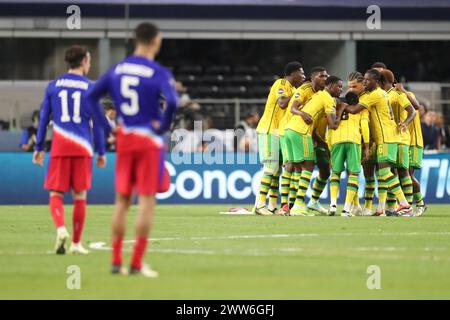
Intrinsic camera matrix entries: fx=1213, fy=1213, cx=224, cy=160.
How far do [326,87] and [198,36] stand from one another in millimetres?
19761

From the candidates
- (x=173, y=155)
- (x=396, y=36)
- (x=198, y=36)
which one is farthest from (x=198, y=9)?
(x=173, y=155)

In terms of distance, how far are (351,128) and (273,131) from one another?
1.61 meters

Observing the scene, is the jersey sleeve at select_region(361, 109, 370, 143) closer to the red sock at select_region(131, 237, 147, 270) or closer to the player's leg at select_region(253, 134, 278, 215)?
the player's leg at select_region(253, 134, 278, 215)

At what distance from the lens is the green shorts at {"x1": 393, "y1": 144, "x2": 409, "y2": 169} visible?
71.7ft

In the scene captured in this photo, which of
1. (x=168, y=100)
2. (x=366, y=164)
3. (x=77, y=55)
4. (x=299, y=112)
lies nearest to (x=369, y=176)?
(x=366, y=164)

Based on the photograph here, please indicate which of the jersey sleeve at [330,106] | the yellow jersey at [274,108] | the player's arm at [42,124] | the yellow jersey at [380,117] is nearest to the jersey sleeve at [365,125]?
the yellow jersey at [380,117]

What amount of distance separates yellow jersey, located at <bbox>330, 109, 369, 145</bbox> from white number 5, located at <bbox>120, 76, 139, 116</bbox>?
10.5 meters

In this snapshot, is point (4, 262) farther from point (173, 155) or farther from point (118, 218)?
point (173, 155)

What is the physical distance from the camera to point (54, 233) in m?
17.2

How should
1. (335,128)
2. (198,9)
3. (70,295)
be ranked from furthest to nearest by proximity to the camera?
(198,9) < (335,128) < (70,295)

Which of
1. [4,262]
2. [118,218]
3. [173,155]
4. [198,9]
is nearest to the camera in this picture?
[118,218]

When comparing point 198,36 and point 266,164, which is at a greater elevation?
point 198,36

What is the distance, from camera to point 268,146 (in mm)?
22234

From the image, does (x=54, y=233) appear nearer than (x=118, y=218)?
No
